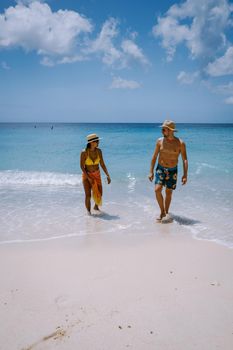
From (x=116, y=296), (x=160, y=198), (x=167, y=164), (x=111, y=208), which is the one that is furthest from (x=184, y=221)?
(x=116, y=296)

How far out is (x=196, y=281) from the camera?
3246 mm

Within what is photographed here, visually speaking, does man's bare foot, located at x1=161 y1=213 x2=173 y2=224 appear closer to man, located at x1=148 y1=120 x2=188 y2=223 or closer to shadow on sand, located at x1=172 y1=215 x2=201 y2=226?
man, located at x1=148 y1=120 x2=188 y2=223

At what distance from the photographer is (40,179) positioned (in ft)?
32.4

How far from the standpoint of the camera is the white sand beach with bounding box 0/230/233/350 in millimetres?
2400

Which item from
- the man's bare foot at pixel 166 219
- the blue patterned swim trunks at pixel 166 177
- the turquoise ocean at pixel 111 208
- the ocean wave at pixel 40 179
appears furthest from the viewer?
the ocean wave at pixel 40 179

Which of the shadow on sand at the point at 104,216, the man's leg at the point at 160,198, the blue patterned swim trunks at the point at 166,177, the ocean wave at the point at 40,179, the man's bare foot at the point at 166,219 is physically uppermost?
the blue patterned swim trunks at the point at 166,177

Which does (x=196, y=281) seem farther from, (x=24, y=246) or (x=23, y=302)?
(x=24, y=246)

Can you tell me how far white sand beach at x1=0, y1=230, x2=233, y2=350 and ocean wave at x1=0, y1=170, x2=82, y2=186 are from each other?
499cm

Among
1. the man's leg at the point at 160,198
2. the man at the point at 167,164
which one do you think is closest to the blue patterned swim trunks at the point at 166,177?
the man at the point at 167,164

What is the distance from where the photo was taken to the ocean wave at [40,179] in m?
9.23

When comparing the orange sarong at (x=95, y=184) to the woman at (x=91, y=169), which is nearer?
the woman at (x=91, y=169)

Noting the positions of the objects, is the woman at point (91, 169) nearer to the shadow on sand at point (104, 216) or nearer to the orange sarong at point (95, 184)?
the orange sarong at point (95, 184)

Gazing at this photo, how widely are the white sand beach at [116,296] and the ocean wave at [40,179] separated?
4987 millimetres

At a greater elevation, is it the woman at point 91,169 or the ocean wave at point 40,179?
the woman at point 91,169
